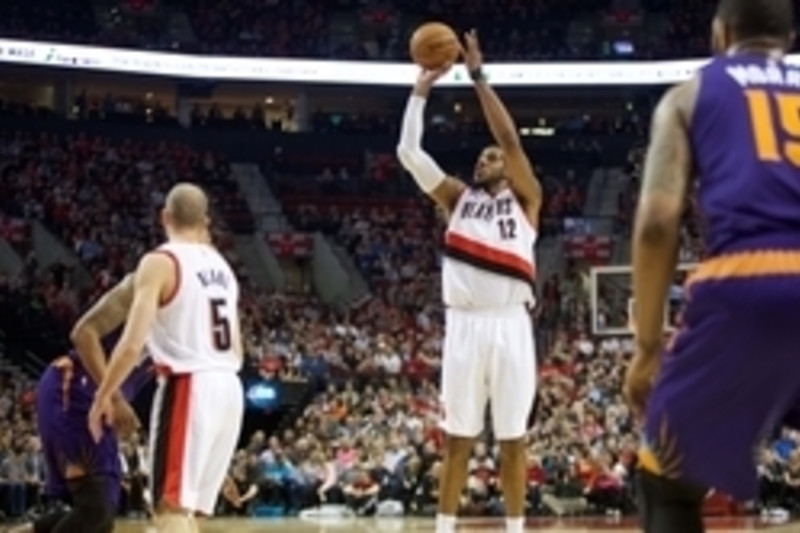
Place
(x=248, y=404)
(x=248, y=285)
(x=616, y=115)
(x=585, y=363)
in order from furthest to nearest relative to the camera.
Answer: (x=616, y=115), (x=248, y=285), (x=585, y=363), (x=248, y=404)

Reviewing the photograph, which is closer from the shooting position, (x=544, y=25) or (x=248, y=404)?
(x=248, y=404)

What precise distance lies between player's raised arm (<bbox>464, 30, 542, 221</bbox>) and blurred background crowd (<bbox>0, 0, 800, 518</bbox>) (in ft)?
23.8

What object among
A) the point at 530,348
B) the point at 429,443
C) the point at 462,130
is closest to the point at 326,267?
the point at 462,130

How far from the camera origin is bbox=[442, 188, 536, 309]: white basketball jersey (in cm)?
681

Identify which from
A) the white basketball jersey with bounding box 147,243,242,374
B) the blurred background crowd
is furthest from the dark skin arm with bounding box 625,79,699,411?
the blurred background crowd

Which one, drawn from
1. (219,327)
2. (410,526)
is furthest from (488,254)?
(410,526)

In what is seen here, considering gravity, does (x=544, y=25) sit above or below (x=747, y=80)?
above

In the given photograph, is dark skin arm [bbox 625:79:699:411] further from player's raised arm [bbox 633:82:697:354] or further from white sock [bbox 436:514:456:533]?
white sock [bbox 436:514:456:533]

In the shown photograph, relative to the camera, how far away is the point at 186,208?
588 cm

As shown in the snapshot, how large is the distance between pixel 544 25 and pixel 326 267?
10245mm

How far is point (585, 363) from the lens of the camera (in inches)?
838

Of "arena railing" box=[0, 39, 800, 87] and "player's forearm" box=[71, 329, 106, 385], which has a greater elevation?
"arena railing" box=[0, 39, 800, 87]

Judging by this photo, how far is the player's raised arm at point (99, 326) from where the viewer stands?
6.21 metres

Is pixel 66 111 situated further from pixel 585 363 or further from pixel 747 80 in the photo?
pixel 747 80
